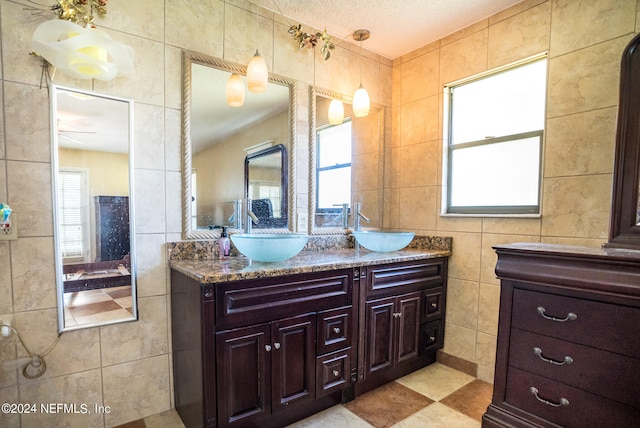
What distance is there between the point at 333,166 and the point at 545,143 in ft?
4.46

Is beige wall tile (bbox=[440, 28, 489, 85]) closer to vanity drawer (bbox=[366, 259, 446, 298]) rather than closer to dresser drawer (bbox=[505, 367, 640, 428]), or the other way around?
vanity drawer (bbox=[366, 259, 446, 298])

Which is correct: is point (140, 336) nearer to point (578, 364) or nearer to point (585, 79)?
point (578, 364)

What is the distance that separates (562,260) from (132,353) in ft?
7.04

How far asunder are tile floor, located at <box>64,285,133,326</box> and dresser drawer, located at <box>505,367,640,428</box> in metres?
2.00

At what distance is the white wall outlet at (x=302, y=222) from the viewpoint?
2.16m

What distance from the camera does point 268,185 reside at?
80.9 inches

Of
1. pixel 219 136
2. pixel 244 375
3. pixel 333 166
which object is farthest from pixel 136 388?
pixel 333 166

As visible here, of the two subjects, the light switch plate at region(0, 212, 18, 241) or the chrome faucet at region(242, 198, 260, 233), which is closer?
the light switch plate at region(0, 212, 18, 241)

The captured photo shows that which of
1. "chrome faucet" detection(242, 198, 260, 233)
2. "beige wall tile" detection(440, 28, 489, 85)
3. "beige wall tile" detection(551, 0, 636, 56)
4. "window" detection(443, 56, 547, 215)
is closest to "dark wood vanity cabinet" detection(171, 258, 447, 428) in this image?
"chrome faucet" detection(242, 198, 260, 233)

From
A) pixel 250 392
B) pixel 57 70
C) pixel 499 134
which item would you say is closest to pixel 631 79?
pixel 499 134

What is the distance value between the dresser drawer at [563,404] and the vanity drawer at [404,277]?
696 mm

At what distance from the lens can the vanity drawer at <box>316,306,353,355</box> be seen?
1629 mm

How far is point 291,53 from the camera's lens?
2.09 m

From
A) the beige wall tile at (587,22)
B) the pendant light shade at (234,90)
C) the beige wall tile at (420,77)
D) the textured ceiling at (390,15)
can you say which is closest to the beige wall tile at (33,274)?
the pendant light shade at (234,90)
